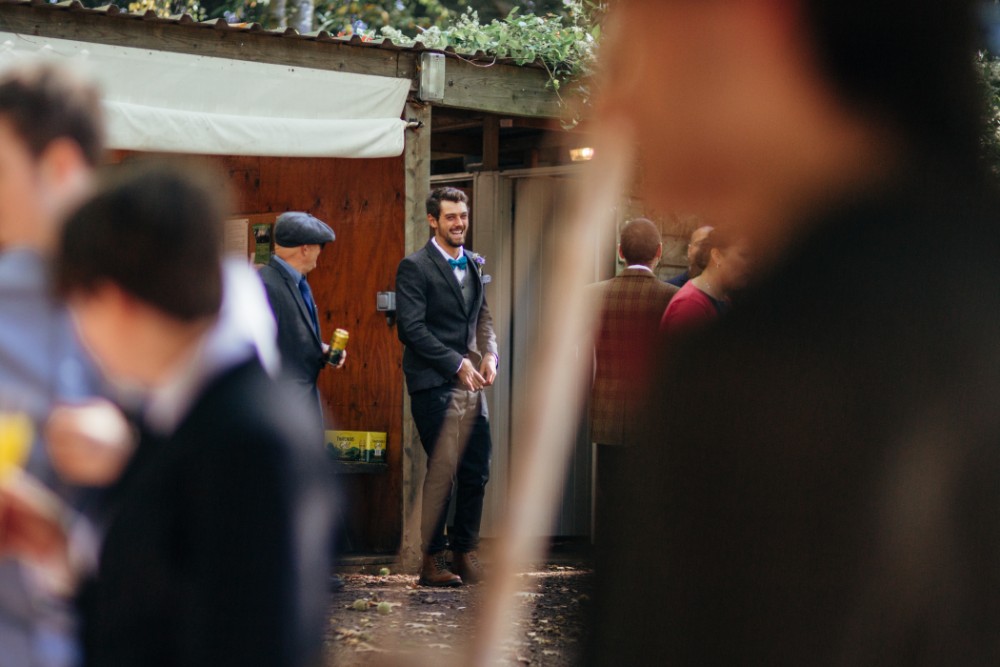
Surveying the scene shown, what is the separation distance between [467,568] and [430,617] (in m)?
0.95

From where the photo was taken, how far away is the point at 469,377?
7.34m

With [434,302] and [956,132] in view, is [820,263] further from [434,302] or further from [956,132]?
[434,302]

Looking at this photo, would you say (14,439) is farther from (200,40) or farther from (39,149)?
(200,40)

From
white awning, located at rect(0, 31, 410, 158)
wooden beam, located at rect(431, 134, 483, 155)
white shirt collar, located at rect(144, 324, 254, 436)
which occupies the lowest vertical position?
white shirt collar, located at rect(144, 324, 254, 436)

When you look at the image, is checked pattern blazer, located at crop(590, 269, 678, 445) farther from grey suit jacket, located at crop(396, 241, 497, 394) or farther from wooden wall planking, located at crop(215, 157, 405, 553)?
wooden wall planking, located at crop(215, 157, 405, 553)

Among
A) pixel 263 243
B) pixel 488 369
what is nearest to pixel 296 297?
pixel 488 369

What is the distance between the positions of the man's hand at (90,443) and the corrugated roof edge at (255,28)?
203 inches

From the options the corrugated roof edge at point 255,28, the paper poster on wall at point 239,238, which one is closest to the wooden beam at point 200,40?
the corrugated roof edge at point 255,28

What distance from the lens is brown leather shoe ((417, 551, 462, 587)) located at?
24.4ft

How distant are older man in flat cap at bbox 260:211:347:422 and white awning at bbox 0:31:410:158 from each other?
1.78 ft

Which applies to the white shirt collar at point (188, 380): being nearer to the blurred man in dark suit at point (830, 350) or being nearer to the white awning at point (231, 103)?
the blurred man in dark suit at point (830, 350)

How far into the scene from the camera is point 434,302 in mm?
7395

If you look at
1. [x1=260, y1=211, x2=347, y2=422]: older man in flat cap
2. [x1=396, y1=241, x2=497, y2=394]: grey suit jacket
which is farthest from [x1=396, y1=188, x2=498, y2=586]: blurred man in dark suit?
[x1=260, y1=211, x2=347, y2=422]: older man in flat cap

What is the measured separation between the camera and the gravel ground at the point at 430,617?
5.96 meters
